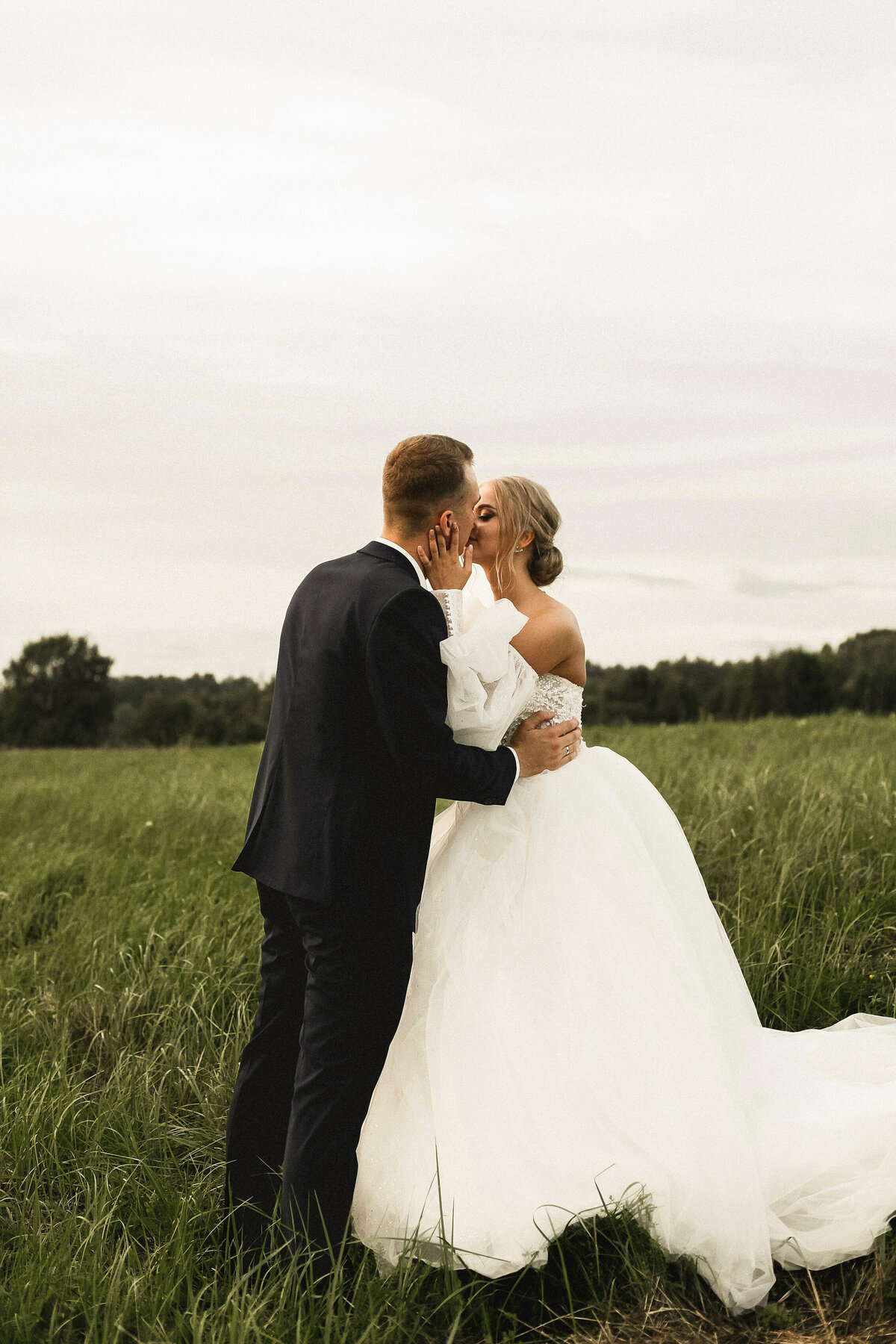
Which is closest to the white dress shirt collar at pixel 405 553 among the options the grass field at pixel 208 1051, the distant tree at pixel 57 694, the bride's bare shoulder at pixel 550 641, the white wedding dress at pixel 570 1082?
the white wedding dress at pixel 570 1082

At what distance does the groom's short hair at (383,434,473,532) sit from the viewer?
2.90 meters

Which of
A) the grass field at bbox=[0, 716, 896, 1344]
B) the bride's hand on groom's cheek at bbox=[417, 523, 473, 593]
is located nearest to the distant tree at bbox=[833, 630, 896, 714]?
the grass field at bbox=[0, 716, 896, 1344]

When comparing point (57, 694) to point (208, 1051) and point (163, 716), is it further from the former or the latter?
point (208, 1051)

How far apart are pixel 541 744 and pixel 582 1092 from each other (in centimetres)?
108

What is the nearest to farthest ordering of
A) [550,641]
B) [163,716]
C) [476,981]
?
1. [476,981]
2. [550,641]
3. [163,716]

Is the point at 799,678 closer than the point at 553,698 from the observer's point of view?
No

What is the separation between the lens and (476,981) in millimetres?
3113

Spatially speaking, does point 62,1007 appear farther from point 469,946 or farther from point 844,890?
point 844,890

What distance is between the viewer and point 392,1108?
123 inches

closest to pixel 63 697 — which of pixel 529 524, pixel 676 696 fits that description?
pixel 676 696

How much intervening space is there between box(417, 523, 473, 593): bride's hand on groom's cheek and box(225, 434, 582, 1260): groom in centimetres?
2

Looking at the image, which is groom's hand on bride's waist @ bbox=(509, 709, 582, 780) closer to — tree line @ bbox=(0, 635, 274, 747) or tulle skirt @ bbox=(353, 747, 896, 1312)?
tulle skirt @ bbox=(353, 747, 896, 1312)

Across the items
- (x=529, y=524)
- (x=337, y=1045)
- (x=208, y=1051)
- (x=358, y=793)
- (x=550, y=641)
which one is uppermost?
(x=529, y=524)

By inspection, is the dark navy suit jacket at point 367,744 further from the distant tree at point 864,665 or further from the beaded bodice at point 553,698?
the distant tree at point 864,665
